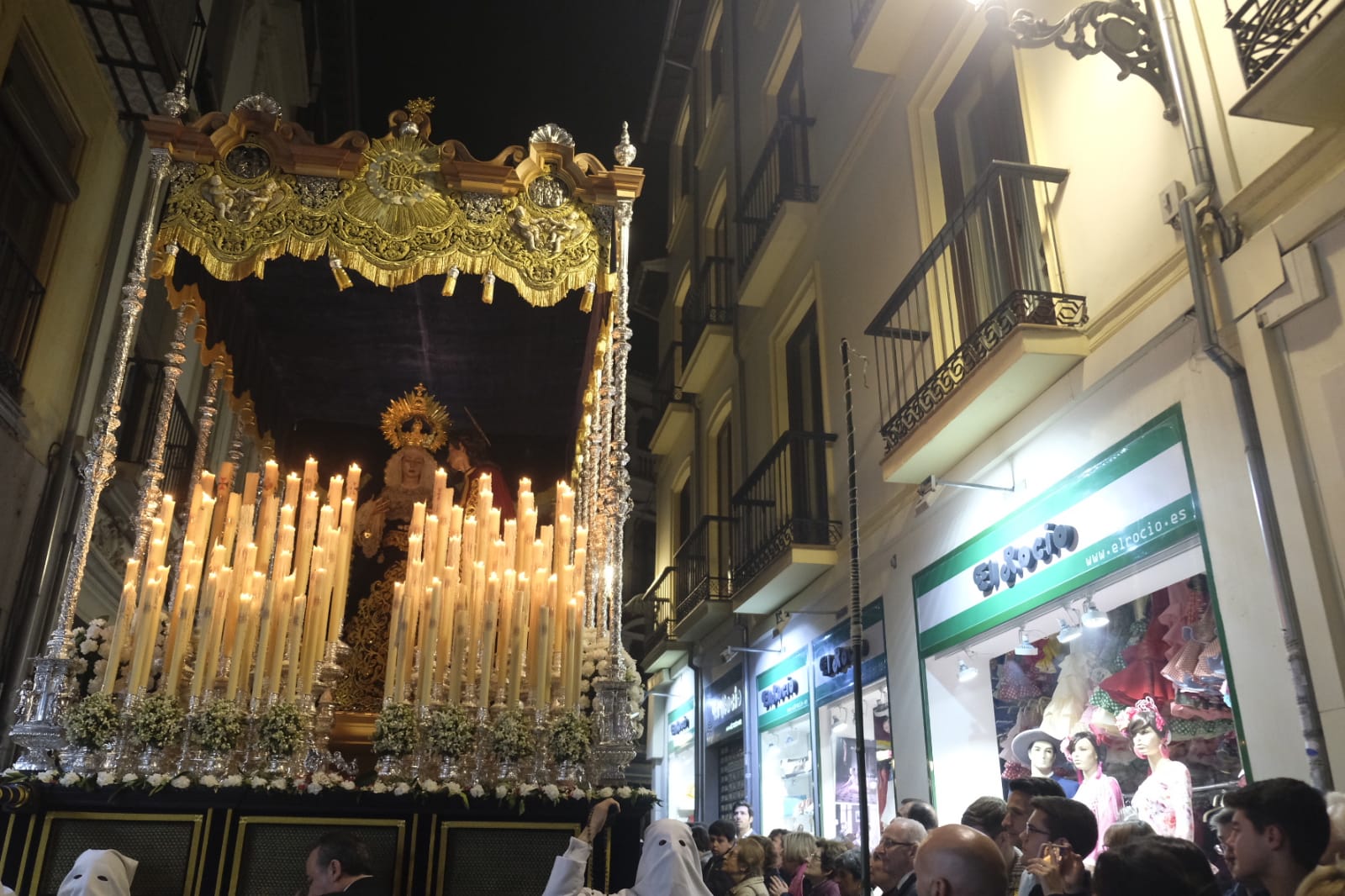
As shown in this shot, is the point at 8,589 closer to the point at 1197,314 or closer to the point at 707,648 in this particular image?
the point at 1197,314

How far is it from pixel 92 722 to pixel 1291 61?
15.8 ft

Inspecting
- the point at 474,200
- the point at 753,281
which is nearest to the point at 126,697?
the point at 474,200

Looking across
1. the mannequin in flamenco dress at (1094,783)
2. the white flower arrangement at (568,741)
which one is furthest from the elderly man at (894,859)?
the mannequin in flamenco dress at (1094,783)

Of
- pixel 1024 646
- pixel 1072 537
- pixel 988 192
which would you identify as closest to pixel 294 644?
pixel 1072 537

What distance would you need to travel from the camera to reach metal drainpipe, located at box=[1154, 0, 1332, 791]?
3.41m

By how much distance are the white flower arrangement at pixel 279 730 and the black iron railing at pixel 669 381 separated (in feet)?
30.7

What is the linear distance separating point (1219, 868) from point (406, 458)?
515 cm

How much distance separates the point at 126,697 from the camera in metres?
4.14

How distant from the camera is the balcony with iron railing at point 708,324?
11.7m

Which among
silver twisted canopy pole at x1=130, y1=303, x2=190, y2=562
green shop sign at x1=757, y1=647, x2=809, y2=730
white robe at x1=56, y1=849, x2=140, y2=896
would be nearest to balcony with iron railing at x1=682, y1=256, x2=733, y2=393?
green shop sign at x1=757, y1=647, x2=809, y2=730

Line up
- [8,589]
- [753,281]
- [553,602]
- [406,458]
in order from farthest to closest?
[753,281], [406,458], [8,589], [553,602]

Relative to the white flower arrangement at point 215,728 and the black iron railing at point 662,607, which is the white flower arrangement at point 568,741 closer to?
the white flower arrangement at point 215,728

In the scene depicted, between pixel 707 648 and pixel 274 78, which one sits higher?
pixel 274 78

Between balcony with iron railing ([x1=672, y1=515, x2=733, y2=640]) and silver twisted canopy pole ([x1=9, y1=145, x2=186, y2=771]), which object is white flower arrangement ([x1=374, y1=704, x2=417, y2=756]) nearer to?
silver twisted canopy pole ([x1=9, y1=145, x2=186, y2=771])
